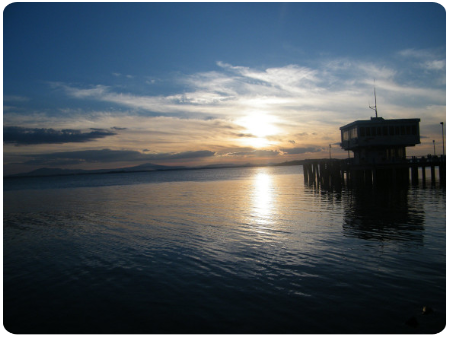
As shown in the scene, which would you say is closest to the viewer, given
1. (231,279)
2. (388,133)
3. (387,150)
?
(231,279)

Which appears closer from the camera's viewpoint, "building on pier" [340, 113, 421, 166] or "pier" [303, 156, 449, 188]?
"pier" [303, 156, 449, 188]

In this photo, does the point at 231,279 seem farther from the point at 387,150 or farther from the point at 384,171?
the point at 384,171

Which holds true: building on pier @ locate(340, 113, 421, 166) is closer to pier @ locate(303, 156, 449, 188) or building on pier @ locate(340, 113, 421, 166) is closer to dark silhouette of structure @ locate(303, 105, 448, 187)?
dark silhouette of structure @ locate(303, 105, 448, 187)

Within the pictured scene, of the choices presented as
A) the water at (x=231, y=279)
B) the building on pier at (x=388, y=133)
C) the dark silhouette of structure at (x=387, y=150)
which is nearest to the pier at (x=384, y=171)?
the dark silhouette of structure at (x=387, y=150)

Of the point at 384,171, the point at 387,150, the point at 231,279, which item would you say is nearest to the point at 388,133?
the point at 387,150

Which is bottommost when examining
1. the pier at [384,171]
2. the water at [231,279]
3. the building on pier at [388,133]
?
the water at [231,279]

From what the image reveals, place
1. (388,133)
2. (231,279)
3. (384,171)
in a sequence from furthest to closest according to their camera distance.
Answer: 1. (384,171)
2. (388,133)
3. (231,279)

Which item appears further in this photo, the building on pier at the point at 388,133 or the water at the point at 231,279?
the building on pier at the point at 388,133

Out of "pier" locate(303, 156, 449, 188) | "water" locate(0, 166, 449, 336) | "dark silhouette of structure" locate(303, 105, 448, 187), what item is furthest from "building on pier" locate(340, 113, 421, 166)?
"water" locate(0, 166, 449, 336)

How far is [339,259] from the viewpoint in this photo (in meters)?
10.8

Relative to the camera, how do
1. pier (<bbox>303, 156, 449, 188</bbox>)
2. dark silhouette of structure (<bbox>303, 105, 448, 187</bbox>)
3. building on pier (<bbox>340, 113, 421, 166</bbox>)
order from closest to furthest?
pier (<bbox>303, 156, 449, 188</bbox>), dark silhouette of structure (<bbox>303, 105, 448, 187</bbox>), building on pier (<bbox>340, 113, 421, 166</bbox>)

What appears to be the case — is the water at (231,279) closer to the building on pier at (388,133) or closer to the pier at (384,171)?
the pier at (384,171)

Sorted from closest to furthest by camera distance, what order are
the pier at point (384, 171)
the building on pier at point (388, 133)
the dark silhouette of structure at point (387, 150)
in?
1. the pier at point (384, 171)
2. the dark silhouette of structure at point (387, 150)
3. the building on pier at point (388, 133)

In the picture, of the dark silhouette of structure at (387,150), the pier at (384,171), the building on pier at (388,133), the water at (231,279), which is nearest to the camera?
the water at (231,279)
